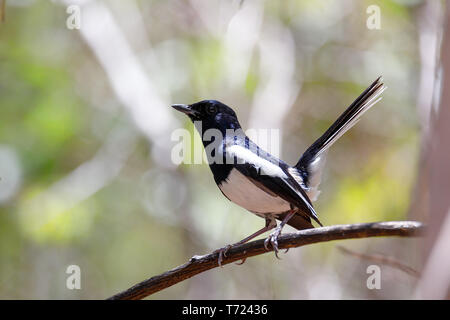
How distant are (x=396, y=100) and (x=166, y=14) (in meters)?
2.85

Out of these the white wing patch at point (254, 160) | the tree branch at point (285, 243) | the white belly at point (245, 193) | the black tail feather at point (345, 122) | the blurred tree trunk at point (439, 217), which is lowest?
the blurred tree trunk at point (439, 217)

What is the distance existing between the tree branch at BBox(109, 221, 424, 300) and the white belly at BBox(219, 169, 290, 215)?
51 centimetres

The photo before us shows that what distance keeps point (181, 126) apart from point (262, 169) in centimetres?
286

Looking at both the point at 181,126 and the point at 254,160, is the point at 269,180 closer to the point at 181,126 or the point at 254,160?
the point at 254,160

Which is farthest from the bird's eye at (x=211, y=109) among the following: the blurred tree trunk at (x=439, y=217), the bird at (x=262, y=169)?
the blurred tree trunk at (x=439, y=217)

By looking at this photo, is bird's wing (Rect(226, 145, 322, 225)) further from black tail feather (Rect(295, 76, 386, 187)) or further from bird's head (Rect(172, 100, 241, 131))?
black tail feather (Rect(295, 76, 386, 187))

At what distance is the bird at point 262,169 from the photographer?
11.0 feet

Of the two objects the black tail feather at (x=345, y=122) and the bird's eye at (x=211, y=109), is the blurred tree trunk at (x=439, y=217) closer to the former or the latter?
the black tail feather at (x=345, y=122)

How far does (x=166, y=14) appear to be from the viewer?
290 inches

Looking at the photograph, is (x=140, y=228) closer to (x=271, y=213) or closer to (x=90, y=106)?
(x=90, y=106)

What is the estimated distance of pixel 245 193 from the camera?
132 inches

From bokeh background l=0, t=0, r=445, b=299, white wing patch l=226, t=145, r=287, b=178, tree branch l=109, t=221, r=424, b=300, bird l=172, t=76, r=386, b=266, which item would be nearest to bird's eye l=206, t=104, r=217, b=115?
bird l=172, t=76, r=386, b=266

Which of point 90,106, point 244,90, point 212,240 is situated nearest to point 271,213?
point 212,240
